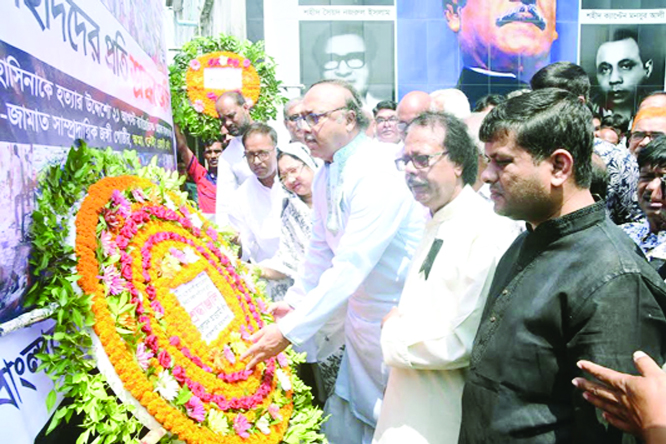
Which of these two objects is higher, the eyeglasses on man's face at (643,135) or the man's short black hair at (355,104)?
the man's short black hair at (355,104)

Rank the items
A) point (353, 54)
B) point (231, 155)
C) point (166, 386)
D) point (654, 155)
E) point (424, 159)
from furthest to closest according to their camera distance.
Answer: point (353, 54)
point (231, 155)
point (654, 155)
point (424, 159)
point (166, 386)

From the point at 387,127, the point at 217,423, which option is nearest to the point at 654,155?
the point at 217,423

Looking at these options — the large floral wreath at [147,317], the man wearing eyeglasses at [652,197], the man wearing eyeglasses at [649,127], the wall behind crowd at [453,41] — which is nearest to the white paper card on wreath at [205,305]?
the large floral wreath at [147,317]

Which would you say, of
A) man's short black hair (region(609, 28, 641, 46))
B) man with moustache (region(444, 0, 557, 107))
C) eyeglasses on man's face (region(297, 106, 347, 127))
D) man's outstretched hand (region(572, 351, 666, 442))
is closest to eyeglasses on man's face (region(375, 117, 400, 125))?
eyeglasses on man's face (region(297, 106, 347, 127))

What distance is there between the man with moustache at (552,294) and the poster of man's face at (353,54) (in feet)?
56.1

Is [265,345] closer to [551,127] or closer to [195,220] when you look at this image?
[195,220]

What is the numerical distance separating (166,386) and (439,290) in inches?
38.3

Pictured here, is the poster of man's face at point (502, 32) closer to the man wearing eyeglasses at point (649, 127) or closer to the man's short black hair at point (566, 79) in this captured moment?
the man wearing eyeglasses at point (649, 127)

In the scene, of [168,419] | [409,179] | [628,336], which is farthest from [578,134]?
[168,419]

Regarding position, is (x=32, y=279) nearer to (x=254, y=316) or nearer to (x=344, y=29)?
(x=254, y=316)

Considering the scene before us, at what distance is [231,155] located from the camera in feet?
18.7

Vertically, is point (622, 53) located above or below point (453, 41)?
below

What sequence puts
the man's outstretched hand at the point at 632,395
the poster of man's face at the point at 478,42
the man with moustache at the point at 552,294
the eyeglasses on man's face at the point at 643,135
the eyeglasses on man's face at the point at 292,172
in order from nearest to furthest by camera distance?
1. the man's outstretched hand at the point at 632,395
2. the man with moustache at the point at 552,294
3. the eyeglasses on man's face at the point at 292,172
4. the eyeglasses on man's face at the point at 643,135
5. the poster of man's face at the point at 478,42

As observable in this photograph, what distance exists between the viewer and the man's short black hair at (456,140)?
251 centimetres
